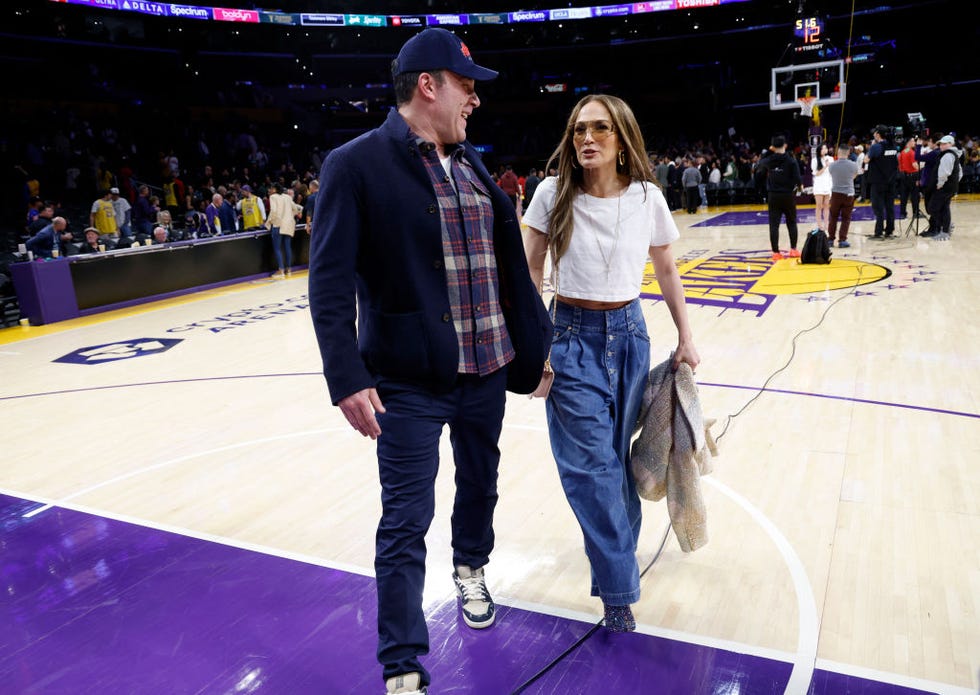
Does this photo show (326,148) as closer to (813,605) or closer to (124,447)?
(124,447)

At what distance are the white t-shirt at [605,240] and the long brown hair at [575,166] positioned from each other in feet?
0.09

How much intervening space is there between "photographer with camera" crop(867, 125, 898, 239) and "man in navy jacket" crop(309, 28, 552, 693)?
972 centimetres

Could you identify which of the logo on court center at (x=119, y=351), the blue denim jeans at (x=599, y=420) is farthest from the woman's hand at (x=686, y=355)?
the logo on court center at (x=119, y=351)

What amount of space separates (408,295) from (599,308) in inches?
24.5

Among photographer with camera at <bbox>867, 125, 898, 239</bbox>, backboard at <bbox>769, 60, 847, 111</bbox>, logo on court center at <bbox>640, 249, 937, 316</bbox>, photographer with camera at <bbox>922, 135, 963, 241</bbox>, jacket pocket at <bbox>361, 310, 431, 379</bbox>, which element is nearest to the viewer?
jacket pocket at <bbox>361, 310, 431, 379</bbox>

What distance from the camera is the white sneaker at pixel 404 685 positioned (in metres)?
1.77

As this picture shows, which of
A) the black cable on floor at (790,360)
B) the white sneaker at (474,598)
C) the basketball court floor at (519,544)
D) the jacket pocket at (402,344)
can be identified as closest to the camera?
the jacket pocket at (402,344)

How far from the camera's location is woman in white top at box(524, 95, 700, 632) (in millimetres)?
2086

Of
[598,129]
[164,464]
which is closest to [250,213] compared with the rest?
[164,464]

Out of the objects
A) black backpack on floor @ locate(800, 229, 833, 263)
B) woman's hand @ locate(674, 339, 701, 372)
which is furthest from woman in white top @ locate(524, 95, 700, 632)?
black backpack on floor @ locate(800, 229, 833, 263)

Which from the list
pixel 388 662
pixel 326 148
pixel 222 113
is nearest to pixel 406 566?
pixel 388 662

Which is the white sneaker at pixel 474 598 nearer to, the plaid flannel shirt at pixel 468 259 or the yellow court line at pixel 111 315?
the plaid flannel shirt at pixel 468 259

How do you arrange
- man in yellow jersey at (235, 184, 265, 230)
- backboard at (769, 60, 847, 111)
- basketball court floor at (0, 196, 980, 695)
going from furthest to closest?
backboard at (769, 60, 847, 111), man in yellow jersey at (235, 184, 265, 230), basketball court floor at (0, 196, 980, 695)

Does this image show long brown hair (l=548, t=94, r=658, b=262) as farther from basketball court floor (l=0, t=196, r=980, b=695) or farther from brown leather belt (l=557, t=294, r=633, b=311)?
basketball court floor (l=0, t=196, r=980, b=695)
